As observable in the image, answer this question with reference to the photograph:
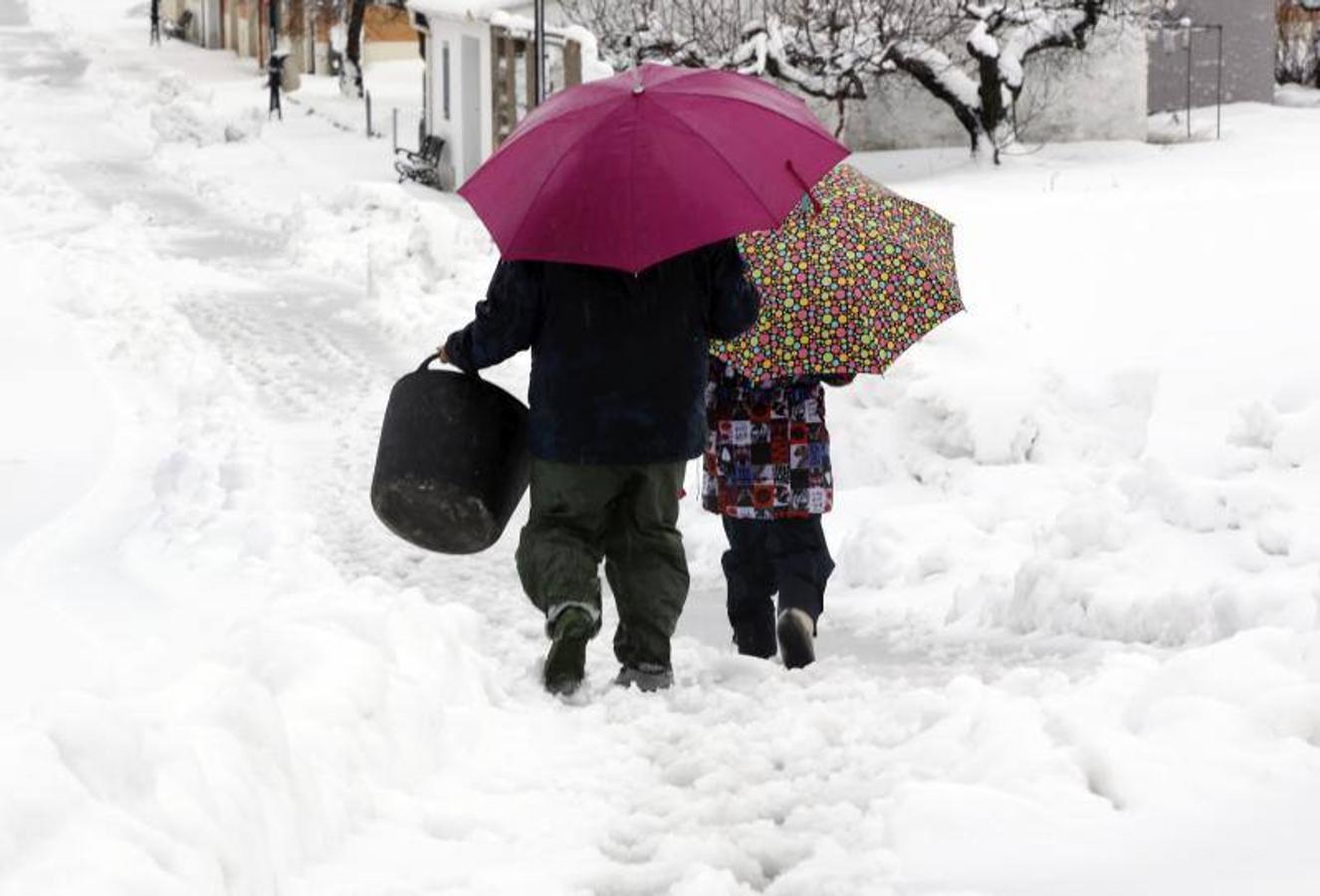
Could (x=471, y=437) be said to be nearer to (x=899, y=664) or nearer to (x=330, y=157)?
(x=899, y=664)

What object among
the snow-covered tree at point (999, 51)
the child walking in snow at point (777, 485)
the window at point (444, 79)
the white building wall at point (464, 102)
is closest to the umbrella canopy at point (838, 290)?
the child walking in snow at point (777, 485)

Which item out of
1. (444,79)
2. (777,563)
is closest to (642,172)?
(777,563)

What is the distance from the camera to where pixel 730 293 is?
5.64 metres

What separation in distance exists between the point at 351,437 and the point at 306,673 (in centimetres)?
633

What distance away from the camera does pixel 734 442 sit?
6426 mm

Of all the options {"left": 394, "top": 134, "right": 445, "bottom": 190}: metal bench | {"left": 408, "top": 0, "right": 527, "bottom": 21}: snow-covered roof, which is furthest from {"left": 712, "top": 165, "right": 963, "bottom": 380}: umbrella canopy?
{"left": 394, "top": 134, "right": 445, "bottom": 190}: metal bench

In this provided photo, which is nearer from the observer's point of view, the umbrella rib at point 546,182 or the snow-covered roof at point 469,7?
the umbrella rib at point 546,182

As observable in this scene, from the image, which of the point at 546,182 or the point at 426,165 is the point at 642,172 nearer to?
the point at 546,182

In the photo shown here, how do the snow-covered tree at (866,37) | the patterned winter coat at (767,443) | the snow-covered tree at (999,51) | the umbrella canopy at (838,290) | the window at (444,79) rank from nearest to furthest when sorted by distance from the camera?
1. the umbrella canopy at (838,290)
2. the patterned winter coat at (767,443)
3. the snow-covered tree at (866,37)
4. the snow-covered tree at (999,51)
5. the window at (444,79)

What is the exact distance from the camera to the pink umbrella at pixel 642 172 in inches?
212

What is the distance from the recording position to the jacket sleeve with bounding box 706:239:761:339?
5.64 metres

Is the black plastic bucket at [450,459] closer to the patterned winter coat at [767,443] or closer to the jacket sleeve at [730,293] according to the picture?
the jacket sleeve at [730,293]

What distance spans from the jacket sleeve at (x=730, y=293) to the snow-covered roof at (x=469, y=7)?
2051cm

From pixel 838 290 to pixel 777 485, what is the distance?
1.96 feet
